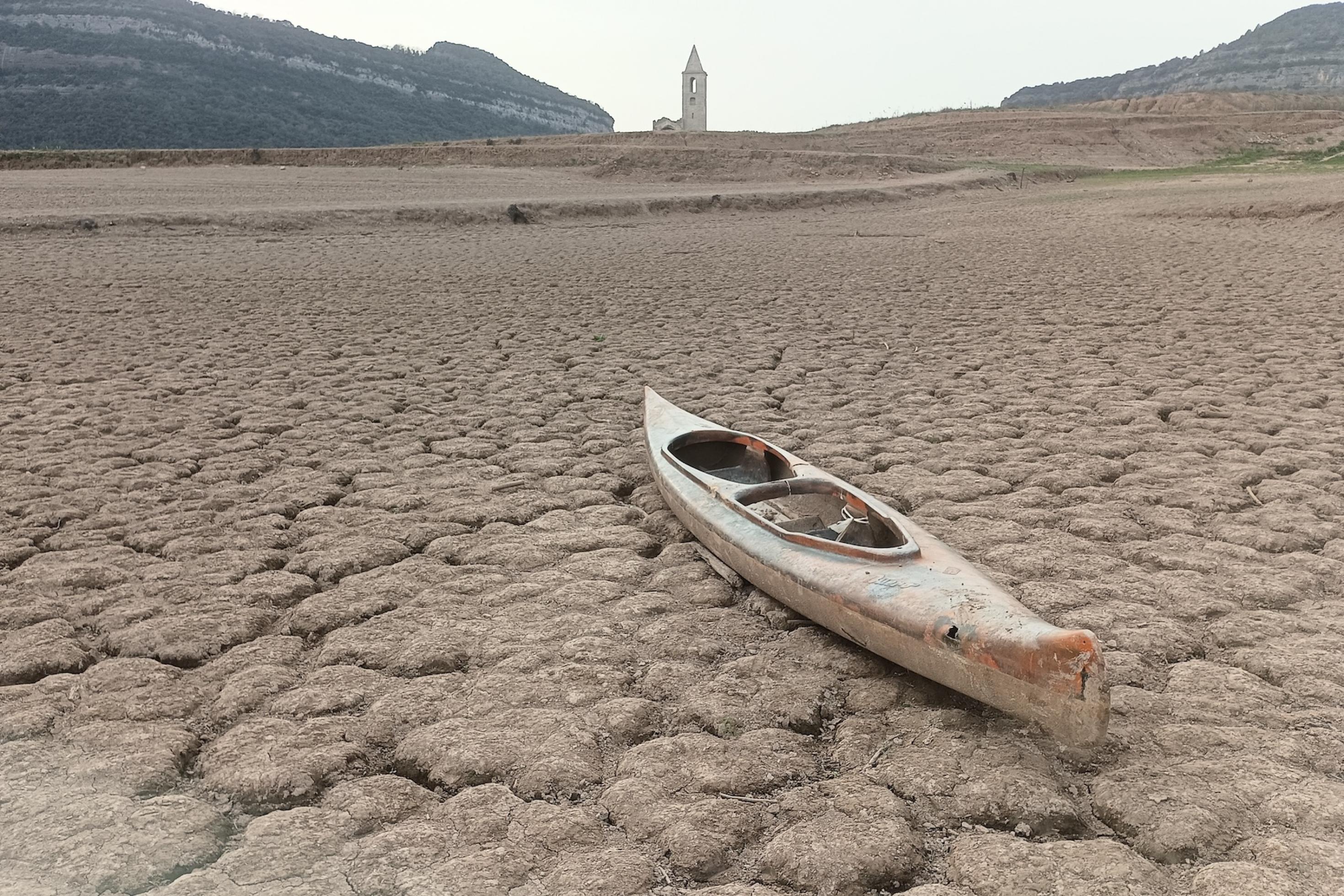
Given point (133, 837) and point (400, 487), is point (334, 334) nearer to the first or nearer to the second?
point (400, 487)

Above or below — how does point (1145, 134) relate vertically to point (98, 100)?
below

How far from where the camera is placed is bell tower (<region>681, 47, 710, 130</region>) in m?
51.1

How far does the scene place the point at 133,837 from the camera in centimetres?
160

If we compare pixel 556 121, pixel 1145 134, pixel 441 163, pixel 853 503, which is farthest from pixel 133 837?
pixel 556 121

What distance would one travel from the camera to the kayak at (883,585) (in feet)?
5.51

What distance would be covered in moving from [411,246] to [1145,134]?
25109 mm

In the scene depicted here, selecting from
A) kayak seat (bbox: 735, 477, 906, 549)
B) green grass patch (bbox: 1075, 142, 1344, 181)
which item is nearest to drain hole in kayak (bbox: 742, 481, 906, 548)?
kayak seat (bbox: 735, 477, 906, 549)

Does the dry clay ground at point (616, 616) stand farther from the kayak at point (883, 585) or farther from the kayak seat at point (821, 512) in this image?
the kayak seat at point (821, 512)

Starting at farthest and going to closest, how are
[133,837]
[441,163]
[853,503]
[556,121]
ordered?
[556,121], [441,163], [853,503], [133,837]

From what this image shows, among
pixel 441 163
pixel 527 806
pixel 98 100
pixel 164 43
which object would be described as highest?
pixel 164 43

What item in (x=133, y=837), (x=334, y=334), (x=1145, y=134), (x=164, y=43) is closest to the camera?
(x=133, y=837)

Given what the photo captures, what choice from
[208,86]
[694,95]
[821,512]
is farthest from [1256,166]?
[208,86]

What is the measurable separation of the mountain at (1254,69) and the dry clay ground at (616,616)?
76548mm

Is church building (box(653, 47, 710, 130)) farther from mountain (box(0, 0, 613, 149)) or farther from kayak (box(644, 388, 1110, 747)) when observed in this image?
kayak (box(644, 388, 1110, 747))
